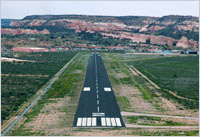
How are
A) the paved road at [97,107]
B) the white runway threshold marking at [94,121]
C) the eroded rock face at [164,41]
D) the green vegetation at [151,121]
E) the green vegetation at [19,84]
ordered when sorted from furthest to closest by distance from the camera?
the eroded rock face at [164,41] → the green vegetation at [19,84] → the green vegetation at [151,121] → the paved road at [97,107] → the white runway threshold marking at [94,121]

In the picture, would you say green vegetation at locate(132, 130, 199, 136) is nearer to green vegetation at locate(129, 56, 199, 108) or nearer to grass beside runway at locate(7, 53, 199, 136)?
grass beside runway at locate(7, 53, 199, 136)

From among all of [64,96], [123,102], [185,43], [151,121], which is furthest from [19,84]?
[185,43]

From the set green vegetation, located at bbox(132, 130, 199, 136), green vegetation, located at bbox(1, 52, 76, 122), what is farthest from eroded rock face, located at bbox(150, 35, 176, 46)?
green vegetation, located at bbox(132, 130, 199, 136)

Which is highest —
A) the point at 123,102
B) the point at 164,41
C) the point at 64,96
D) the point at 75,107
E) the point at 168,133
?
the point at 168,133

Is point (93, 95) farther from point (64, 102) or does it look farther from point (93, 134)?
point (93, 134)

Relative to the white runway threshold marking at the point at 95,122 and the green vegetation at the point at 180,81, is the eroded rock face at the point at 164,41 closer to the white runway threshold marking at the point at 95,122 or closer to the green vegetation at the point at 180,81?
the green vegetation at the point at 180,81

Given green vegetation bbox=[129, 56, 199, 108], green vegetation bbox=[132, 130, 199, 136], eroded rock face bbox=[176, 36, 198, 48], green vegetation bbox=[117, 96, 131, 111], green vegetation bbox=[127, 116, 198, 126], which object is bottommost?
eroded rock face bbox=[176, 36, 198, 48]

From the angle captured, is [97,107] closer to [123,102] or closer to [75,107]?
[75,107]

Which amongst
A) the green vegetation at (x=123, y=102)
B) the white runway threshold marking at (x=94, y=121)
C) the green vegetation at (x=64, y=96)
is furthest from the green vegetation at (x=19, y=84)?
the green vegetation at (x=123, y=102)

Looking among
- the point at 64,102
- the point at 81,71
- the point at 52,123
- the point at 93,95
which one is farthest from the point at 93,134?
the point at 81,71
